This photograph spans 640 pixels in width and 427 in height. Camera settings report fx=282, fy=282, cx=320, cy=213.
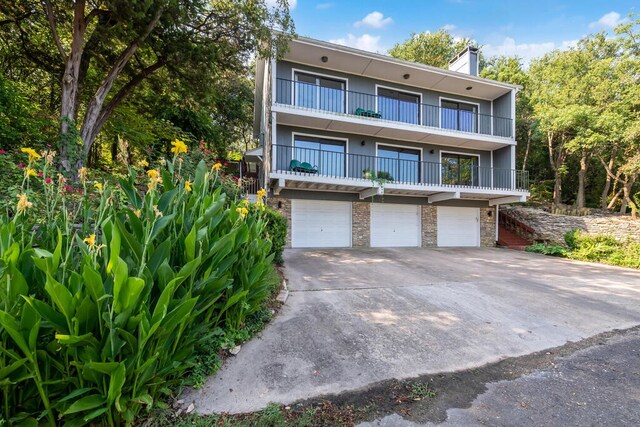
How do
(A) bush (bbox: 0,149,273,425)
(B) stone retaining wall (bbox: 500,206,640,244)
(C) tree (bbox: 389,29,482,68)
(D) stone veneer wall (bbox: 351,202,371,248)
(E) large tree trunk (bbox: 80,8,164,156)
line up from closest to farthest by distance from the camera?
1. (A) bush (bbox: 0,149,273,425)
2. (E) large tree trunk (bbox: 80,8,164,156)
3. (B) stone retaining wall (bbox: 500,206,640,244)
4. (D) stone veneer wall (bbox: 351,202,371,248)
5. (C) tree (bbox: 389,29,482,68)

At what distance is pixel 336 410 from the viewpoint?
2.13 m

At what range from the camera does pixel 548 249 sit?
11180mm

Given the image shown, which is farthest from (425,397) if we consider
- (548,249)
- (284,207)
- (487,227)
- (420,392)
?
(487,227)

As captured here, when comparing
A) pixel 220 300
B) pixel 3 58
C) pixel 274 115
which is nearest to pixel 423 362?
pixel 220 300

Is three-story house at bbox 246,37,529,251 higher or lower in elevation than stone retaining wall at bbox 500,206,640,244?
higher

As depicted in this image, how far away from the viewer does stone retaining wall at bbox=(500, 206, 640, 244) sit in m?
11.1

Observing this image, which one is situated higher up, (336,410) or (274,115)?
(274,115)

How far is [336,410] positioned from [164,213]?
2.05 meters

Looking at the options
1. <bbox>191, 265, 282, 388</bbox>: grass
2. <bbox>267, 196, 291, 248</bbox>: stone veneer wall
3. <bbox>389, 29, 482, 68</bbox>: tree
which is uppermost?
<bbox>389, 29, 482, 68</bbox>: tree

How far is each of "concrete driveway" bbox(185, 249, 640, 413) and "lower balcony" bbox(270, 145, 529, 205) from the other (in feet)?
14.3

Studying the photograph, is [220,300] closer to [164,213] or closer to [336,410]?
[164,213]

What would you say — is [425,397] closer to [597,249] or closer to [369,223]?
[369,223]

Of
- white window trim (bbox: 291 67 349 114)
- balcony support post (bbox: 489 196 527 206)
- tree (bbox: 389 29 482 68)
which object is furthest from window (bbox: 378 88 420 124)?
tree (bbox: 389 29 482 68)

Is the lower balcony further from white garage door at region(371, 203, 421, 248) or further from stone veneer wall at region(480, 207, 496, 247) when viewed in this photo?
white garage door at region(371, 203, 421, 248)
